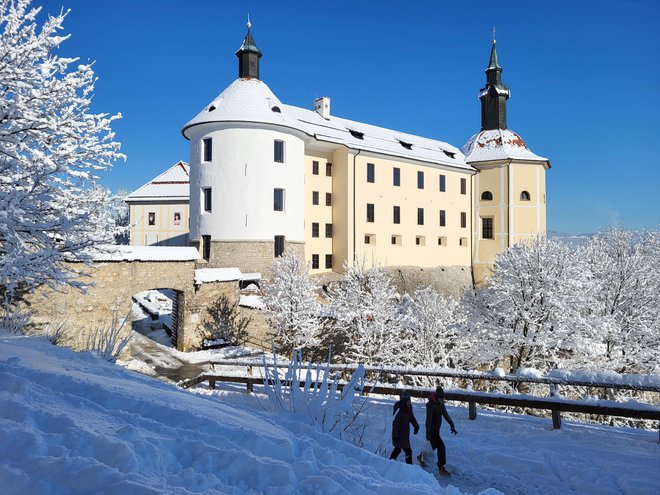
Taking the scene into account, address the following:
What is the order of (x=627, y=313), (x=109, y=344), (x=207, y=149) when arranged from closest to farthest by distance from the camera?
(x=109, y=344) < (x=627, y=313) < (x=207, y=149)

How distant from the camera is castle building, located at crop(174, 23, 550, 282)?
2856 cm

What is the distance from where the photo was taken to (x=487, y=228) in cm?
4162

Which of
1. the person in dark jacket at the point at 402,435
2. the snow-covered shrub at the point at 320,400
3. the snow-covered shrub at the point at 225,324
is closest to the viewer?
the snow-covered shrub at the point at 320,400

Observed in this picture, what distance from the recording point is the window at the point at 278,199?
29.5 m

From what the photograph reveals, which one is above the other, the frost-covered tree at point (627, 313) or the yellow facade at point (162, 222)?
the yellow facade at point (162, 222)

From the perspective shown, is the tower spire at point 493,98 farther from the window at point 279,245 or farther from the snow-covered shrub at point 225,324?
the snow-covered shrub at point 225,324

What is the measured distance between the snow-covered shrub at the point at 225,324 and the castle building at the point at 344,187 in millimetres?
5650

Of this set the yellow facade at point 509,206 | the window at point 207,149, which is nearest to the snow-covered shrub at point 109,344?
the window at point 207,149

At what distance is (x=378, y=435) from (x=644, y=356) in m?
18.6

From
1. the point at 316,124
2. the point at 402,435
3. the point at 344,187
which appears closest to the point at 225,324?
the point at 344,187

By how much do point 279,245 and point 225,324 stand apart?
8.20 m

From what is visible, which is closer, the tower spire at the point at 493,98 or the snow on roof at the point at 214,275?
the snow on roof at the point at 214,275

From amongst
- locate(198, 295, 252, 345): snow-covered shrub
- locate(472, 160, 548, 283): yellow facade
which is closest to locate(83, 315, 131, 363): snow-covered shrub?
locate(198, 295, 252, 345): snow-covered shrub

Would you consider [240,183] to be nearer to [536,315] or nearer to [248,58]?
[248,58]
